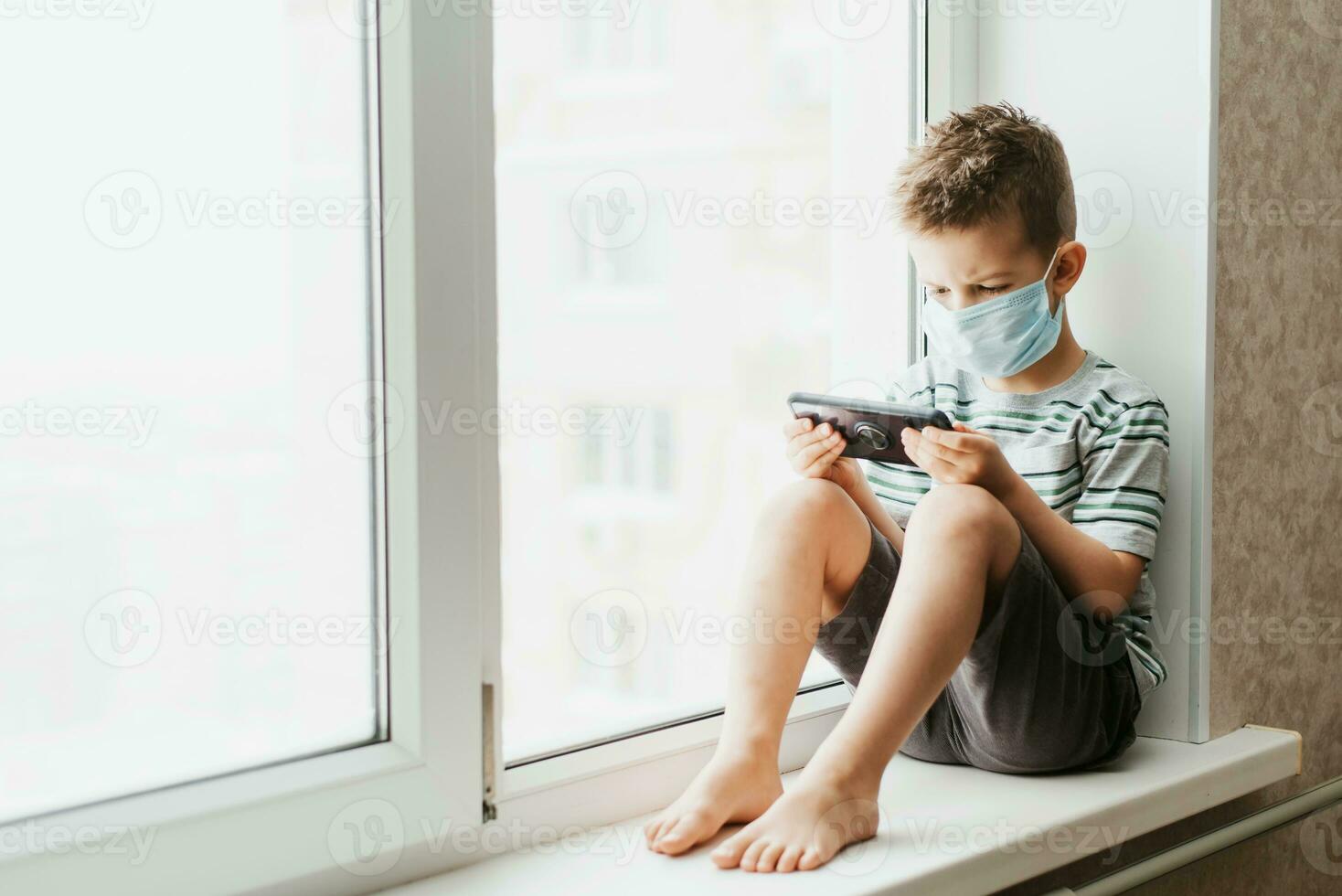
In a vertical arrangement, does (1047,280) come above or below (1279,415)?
above

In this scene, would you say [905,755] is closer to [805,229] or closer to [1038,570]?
[1038,570]

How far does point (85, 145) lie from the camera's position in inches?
26.0

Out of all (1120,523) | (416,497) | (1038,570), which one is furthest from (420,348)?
(1120,523)

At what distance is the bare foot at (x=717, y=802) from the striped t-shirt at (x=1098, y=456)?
353 millimetres

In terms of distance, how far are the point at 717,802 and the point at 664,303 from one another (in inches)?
17.9

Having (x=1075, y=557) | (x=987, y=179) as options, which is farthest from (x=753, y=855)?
(x=987, y=179)

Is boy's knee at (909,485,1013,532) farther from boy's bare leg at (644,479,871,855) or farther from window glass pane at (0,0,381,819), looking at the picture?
window glass pane at (0,0,381,819)

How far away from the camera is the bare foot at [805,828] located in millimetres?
746

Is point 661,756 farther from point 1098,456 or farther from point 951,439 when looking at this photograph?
point 1098,456

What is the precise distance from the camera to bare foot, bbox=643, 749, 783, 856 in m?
0.78

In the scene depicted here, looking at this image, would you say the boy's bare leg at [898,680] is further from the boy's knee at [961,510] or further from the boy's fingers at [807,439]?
the boy's fingers at [807,439]

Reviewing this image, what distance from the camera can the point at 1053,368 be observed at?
1.04 metres

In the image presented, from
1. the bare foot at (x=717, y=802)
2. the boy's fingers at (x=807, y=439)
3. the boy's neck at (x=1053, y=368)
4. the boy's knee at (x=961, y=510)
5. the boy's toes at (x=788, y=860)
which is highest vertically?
the boy's neck at (x=1053, y=368)

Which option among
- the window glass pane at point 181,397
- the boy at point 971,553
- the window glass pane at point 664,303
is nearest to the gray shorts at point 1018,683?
the boy at point 971,553
